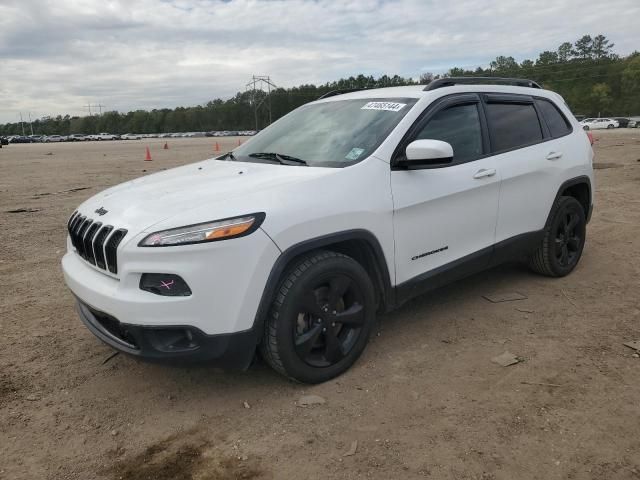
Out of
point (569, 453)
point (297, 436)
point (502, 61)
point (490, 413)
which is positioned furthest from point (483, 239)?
point (502, 61)

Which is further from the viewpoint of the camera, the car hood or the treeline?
the treeline

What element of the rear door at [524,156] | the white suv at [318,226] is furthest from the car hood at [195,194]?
the rear door at [524,156]

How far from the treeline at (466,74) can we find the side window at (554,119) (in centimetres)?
6243

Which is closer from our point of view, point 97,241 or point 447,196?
point 97,241

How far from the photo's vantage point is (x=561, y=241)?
4.98 meters

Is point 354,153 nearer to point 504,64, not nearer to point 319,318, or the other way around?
point 319,318

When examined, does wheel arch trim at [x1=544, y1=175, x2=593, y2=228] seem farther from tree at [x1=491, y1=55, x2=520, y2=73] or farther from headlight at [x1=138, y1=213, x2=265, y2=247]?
tree at [x1=491, y1=55, x2=520, y2=73]

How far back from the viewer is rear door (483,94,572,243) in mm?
4242

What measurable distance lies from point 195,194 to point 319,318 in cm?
102

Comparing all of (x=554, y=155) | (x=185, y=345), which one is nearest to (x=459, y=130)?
(x=554, y=155)

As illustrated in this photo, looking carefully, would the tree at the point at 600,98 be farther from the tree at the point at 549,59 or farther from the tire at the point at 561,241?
the tire at the point at 561,241

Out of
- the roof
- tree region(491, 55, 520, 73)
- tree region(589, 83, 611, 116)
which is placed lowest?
the roof

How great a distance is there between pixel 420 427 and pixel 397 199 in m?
1.39

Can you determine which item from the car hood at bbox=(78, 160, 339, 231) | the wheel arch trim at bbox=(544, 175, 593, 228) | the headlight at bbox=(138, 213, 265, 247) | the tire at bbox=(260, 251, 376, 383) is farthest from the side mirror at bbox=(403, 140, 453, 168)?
the wheel arch trim at bbox=(544, 175, 593, 228)
